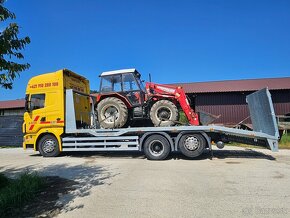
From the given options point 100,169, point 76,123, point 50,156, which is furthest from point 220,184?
point 50,156

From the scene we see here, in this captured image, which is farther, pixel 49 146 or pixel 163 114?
pixel 49 146

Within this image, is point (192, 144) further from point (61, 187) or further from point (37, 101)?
point (37, 101)

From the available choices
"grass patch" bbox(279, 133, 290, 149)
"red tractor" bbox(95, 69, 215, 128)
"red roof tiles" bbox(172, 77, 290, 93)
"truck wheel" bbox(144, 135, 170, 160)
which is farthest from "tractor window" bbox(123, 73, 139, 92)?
"red roof tiles" bbox(172, 77, 290, 93)

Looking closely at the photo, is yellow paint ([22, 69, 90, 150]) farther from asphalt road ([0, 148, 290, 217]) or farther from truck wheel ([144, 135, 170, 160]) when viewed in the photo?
truck wheel ([144, 135, 170, 160])

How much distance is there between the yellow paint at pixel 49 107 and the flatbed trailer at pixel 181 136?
437 millimetres

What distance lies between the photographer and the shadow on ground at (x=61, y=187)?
5180 mm

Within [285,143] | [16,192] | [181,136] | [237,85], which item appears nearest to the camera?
[16,192]

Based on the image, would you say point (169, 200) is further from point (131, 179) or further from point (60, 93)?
point (60, 93)

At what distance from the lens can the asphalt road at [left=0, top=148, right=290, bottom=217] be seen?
512 cm

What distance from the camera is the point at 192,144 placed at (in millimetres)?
10734

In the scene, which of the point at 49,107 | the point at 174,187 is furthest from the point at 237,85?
the point at 174,187

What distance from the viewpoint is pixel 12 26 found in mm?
5367

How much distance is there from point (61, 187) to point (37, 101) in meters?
6.63

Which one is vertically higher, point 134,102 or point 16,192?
point 134,102
